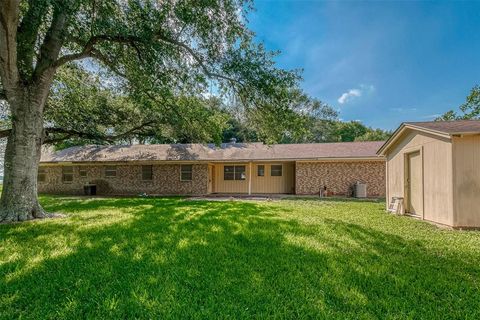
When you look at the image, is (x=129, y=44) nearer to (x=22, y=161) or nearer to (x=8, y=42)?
(x=8, y=42)

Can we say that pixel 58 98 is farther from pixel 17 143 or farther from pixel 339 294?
pixel 339 294

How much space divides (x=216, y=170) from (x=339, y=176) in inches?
313

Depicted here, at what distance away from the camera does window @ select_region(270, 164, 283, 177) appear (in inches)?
637

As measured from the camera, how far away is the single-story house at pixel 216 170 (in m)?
14.6

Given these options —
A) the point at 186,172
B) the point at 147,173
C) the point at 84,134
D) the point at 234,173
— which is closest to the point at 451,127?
the point at 234,173

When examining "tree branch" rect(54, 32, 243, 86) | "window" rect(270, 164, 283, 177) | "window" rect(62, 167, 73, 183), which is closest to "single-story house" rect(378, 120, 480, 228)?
"tree branch" rect(54, 32, 243, 86)

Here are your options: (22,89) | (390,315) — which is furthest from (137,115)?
(390,315)

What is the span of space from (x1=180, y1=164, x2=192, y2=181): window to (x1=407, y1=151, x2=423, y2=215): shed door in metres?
12.0

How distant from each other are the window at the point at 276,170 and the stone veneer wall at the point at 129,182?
438cm

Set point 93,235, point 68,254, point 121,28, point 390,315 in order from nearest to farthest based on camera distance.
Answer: point 390,315, point 68,254, point 93,235, point 121,28

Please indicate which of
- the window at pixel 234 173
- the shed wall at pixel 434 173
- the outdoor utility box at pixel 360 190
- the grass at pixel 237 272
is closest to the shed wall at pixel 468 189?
the shed wall at pixel 434 173

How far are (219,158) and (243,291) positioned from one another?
12.5m

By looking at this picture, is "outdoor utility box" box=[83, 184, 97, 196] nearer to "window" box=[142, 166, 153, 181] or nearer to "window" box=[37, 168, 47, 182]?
"window" box=[142, 166, 153, 181]

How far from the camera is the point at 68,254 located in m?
4.14
